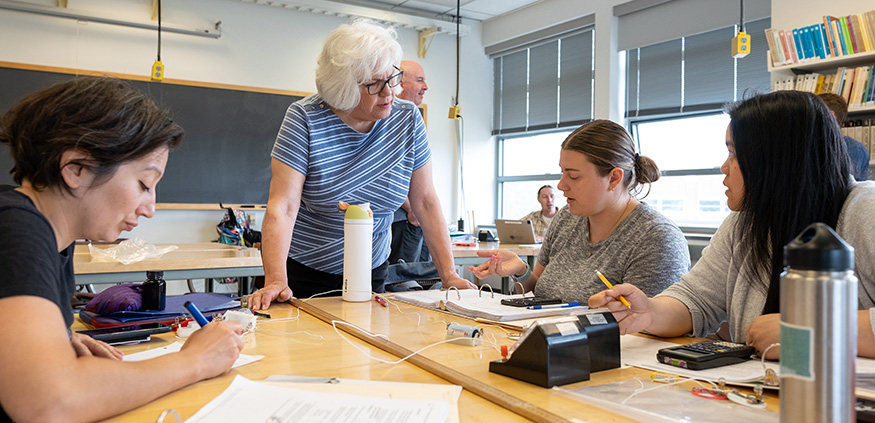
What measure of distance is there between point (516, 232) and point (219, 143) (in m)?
2.77

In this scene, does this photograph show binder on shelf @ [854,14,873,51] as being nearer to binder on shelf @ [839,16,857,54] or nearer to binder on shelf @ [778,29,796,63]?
binder on shelf @ [839,16,857,54]

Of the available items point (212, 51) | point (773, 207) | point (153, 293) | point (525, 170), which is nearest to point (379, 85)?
point (153, 293)

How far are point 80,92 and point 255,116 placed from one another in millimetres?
5128

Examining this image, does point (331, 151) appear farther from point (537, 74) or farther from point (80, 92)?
point (537, 74)

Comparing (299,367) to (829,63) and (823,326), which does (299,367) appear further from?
(829,63)

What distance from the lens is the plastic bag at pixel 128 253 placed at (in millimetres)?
2758

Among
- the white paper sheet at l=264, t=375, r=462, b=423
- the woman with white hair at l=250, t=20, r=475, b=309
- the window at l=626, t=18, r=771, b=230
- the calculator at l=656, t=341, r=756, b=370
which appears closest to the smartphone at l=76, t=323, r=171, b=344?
the woman with white hair at l=250, t=20, r=475, b=309

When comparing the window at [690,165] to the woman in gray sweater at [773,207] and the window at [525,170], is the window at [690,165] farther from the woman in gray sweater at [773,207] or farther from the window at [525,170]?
the woman in gray sweater at [773,207]

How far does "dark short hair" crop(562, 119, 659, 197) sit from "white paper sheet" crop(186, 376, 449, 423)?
3.73ft

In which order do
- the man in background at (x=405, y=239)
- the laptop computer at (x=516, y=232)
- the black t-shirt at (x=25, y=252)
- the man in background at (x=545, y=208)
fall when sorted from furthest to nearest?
the man in background at (x=545, y=208) → the laptop computer at (x=516, y=232) → the man in background at (x=405, y=239) → the black t-shirt at (x=25, y=252)

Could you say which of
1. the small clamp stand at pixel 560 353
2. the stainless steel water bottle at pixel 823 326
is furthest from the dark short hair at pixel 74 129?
the stainless steel water bottle at pixel 823 326

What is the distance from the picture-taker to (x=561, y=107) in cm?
641

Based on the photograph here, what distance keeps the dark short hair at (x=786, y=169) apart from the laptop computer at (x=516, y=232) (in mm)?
3449

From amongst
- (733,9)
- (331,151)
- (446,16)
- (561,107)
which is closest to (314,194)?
(331,151)
